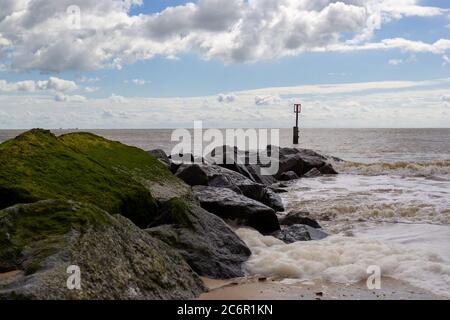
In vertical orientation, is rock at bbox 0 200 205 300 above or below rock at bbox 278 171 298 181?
above

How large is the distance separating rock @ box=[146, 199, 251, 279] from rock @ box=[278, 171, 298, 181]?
13421 mm

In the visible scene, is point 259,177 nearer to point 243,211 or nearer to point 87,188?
point 243,211

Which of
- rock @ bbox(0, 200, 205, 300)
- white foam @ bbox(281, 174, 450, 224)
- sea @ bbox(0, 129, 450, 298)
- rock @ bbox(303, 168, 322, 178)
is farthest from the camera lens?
rock @ bbox(303, 168, 322, 178)

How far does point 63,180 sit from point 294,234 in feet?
12.1

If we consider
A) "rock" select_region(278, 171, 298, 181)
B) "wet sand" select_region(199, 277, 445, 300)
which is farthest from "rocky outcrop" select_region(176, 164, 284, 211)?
"rock" select_region(278, 171, 298, 181)

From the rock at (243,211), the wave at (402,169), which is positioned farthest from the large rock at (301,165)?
the rock at (243,211)

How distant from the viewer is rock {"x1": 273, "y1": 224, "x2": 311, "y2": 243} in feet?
25.9

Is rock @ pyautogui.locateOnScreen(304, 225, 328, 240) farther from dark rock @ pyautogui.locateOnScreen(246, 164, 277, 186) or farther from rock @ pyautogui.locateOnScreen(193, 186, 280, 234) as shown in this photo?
dark rock @ pyautogui.locateOnScreen(246, 164, 277, 186)

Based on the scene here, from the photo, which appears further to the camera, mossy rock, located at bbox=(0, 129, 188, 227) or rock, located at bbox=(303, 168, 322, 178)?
rock, located at bbox=(303, 168, 322, 178)

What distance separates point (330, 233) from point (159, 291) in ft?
17.6

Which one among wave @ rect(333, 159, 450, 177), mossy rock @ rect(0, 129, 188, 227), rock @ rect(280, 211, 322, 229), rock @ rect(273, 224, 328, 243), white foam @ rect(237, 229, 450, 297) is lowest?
wave @ rect(333, 159, 450, 177)

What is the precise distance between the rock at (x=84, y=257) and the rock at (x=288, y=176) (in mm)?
15008

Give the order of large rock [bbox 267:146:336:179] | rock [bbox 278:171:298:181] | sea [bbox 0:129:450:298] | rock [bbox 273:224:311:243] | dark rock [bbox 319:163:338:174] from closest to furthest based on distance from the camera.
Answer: sea [bbox 0:129:450:298], rock [bbox 273:224:311:243], rock [bbox 278:171:298:181], large rock [bbox 267:146:336:179], dark rock [bbox 319:163:338:174]
